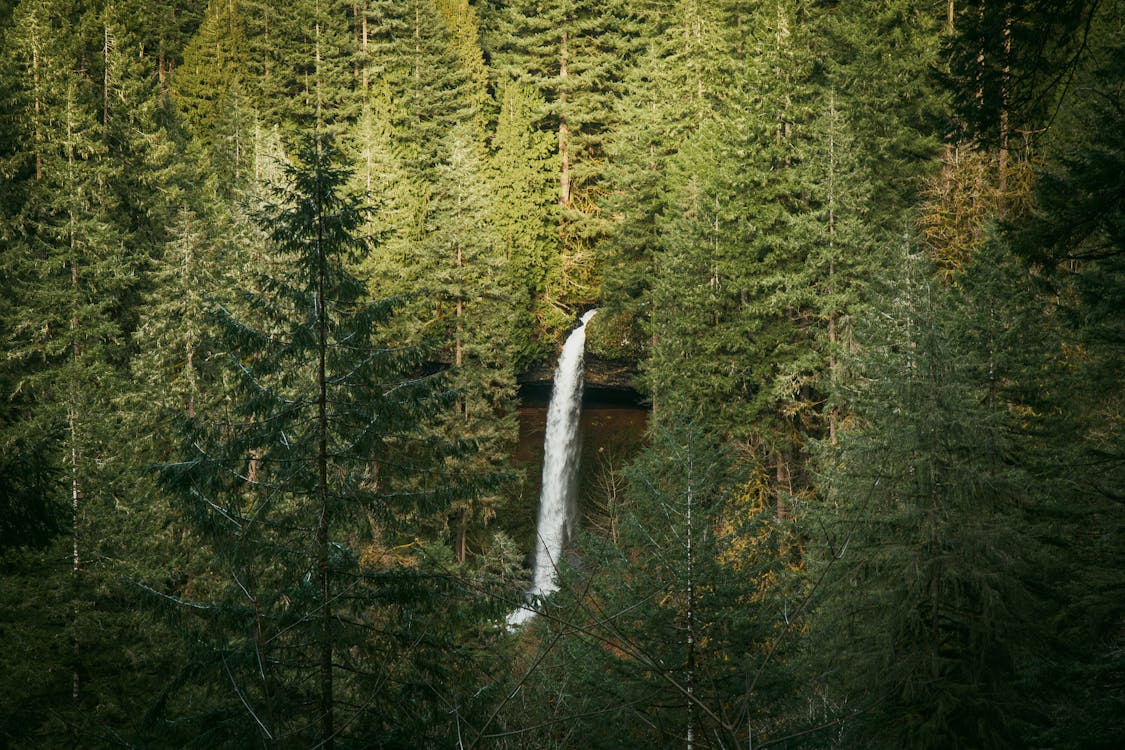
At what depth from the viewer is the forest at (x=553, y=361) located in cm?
774

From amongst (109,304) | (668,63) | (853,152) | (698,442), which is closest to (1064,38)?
(698,442)

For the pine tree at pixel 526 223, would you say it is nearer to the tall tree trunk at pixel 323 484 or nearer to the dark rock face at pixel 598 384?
the dark rock face at pixel 598 384

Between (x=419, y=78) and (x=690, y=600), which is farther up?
(x=419, y=78)

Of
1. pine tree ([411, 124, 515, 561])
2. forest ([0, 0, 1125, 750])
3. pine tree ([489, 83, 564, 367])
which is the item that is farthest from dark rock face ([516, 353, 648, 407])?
pine tree ([411, 124, 515, 561])

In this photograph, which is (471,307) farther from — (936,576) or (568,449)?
(936,576)

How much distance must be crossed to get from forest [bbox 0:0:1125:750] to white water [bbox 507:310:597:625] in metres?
0.71

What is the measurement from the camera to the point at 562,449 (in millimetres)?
31094

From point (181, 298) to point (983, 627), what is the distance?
18.0 meters

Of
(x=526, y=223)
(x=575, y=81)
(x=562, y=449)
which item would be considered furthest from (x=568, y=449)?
(x=575, y=81)

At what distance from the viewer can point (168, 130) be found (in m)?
28.6

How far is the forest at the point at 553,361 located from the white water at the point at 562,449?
0.71 meters

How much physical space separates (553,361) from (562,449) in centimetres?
385

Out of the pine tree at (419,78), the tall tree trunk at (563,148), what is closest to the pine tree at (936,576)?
the tall tree trunk at (563,148)

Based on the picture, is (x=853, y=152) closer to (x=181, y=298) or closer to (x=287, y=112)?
(x=181, y=298)
